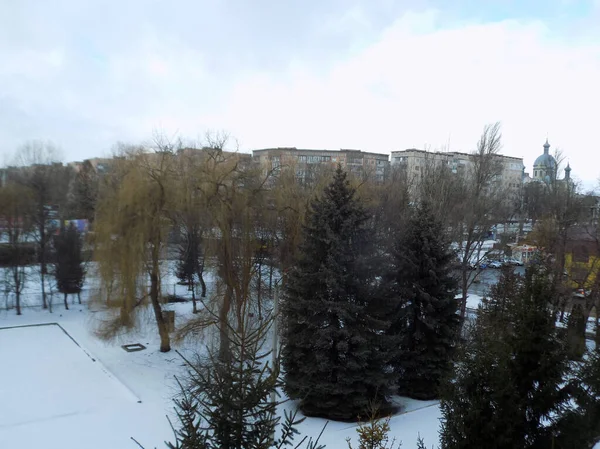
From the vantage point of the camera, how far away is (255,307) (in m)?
17.4

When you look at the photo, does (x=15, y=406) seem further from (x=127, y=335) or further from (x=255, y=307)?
(x=255, y=307)

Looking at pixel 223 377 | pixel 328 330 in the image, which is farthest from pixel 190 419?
pixel 328 330

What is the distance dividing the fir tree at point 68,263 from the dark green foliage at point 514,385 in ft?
69.8

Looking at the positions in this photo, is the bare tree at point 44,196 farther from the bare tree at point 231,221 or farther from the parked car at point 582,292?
the parked car at point 582,292

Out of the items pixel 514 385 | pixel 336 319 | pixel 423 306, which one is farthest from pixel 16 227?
pixel 514 385

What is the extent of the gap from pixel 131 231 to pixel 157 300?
108 inches

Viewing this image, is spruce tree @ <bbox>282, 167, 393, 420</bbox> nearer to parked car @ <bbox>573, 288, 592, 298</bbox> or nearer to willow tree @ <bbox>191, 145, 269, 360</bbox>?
willow tree @ <bbox>191, 145, 269, 360</bbox>

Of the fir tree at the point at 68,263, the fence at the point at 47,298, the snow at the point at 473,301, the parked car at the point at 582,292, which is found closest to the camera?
the parked car at the point at 582,292

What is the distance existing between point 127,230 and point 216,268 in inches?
Answer: 130

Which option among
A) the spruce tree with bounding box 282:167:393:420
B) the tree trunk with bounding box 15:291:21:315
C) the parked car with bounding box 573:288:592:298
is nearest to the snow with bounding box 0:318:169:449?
the spruce tree with bounding box 282:167:393:420

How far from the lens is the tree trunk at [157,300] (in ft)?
51.6

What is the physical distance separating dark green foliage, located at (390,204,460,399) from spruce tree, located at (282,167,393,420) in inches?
40.3

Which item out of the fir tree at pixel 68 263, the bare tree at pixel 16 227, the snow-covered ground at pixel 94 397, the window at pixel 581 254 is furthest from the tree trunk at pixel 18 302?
the window at pixel 581 254

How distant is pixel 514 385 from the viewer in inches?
267
